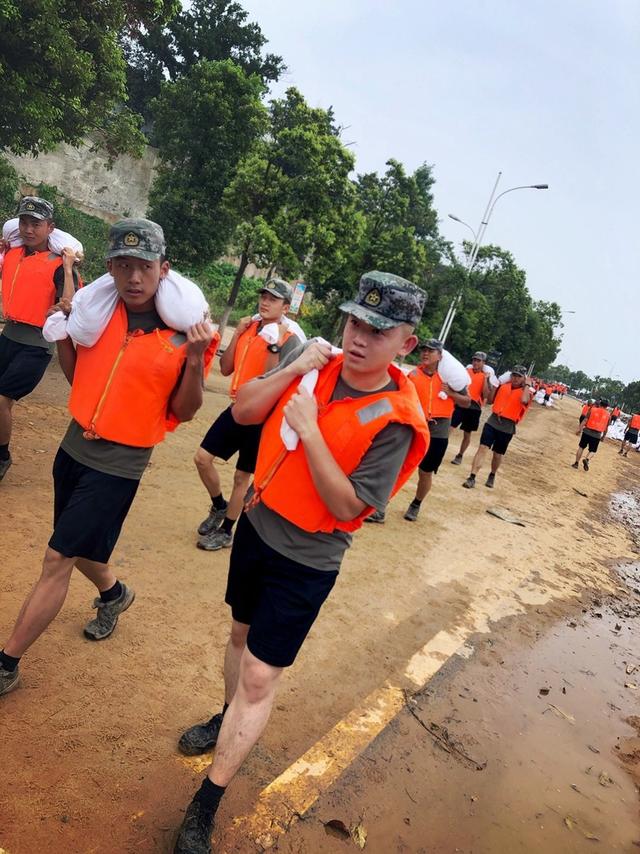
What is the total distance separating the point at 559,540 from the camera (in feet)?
28.5

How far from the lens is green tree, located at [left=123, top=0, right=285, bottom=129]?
30391 millimetres

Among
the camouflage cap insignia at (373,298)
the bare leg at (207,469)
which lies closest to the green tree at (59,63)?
the bare leg at (207,469)

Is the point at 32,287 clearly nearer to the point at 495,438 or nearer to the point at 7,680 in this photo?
the point at 7,680

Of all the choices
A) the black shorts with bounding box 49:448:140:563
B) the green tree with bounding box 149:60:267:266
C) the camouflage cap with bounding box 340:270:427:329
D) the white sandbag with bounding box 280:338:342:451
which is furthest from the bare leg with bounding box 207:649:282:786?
the green tree with bounding box 149:60:267:266

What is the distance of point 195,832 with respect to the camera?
2.16 metres

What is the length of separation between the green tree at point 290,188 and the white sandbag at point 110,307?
13.0 m

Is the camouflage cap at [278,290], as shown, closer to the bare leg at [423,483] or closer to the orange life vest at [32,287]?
the orange life vest at [32,287]

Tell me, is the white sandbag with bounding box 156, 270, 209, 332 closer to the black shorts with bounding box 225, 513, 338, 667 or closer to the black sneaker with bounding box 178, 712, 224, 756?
the black shorts with bounding box 225, 513, 338, 667

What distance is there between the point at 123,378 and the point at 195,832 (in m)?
1.80

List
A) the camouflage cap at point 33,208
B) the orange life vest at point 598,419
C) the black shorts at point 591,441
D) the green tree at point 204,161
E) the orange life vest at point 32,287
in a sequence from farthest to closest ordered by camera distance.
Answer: the green tree at point 204,161, the black shorts at point 591,441, the orange life vest at point 598,419, the orange life vest at point 32,287, the camouflage cap at point 33,208

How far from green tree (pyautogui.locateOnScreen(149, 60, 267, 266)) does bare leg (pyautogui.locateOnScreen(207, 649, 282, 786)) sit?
61.1 feet

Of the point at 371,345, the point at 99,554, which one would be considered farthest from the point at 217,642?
the point at 371,345

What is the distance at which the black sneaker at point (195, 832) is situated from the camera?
214cm

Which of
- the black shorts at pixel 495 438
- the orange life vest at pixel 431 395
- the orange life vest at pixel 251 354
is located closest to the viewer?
the orange life vest at pixel 251 354
